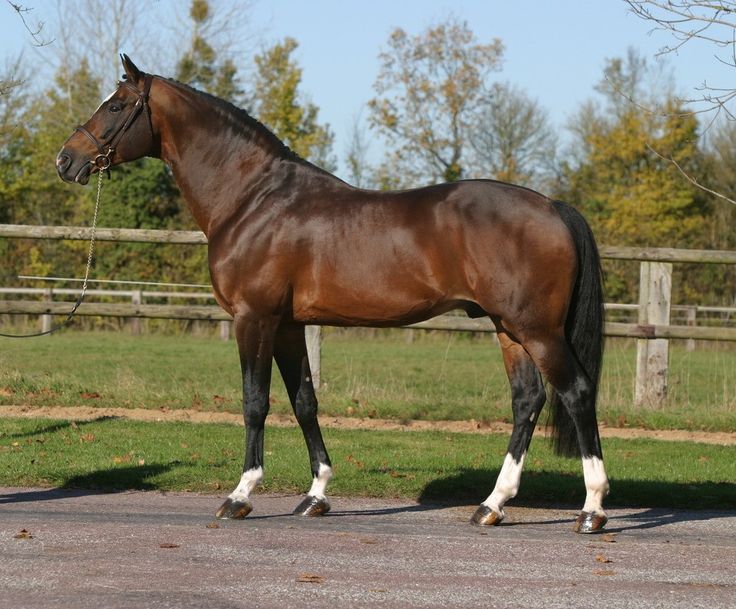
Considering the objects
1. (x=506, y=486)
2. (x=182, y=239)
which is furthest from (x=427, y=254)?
(x=182, y=239)

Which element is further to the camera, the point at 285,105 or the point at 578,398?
the point at 285,105

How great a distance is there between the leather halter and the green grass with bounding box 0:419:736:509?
2.25m

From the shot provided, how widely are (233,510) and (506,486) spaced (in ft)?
5.25

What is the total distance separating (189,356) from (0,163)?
17.6 metres

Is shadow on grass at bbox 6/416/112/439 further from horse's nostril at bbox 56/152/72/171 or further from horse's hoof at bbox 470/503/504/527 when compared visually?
horse's hoof at bbox 470/503/504/527

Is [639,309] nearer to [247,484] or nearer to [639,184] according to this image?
[247,484]

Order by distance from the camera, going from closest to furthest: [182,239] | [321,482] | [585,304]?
[585,304] < [321,482] < [182,239]

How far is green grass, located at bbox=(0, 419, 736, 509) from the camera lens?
7.77 metres

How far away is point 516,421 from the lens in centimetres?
693

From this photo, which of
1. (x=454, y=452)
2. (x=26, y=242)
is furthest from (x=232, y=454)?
(x=26, y=242)

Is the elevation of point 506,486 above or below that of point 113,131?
below

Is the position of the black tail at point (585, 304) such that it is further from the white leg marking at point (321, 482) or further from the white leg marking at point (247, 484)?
the white leg marking at point (247, 484)

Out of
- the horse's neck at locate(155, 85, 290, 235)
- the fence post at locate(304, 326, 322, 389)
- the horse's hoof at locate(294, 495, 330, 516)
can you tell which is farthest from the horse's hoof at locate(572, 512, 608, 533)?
the fence post at locate(304, 326, 322, 389)

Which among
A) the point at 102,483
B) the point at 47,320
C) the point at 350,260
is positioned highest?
the point at 350,260
